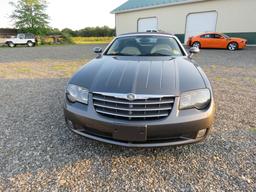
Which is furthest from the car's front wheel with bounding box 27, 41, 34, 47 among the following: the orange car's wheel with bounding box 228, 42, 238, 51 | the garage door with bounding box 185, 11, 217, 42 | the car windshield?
the car windshield

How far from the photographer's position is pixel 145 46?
359 centimetres

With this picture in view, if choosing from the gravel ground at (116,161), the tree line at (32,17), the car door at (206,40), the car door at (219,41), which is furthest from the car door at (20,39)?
the gravel ground at (116,161)

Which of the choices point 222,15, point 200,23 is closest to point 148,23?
point 200,23

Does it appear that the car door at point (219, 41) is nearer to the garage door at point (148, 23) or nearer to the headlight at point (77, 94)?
the garage door at point (148, 23)

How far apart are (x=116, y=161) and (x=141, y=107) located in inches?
28.4

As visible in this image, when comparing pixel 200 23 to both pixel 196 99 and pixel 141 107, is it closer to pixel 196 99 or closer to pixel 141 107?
pixel 196 99

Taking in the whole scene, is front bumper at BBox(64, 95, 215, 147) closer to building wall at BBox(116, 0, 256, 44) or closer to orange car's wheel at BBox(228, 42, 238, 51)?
orange car's wheel at BBox(228, 42, 238, 51)

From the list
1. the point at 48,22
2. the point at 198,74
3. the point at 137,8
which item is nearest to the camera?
the point at 198,74

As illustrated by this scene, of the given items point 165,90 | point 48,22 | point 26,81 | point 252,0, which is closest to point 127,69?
point 165,90

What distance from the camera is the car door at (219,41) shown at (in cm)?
1331

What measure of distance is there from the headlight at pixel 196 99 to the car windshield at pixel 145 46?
134cm

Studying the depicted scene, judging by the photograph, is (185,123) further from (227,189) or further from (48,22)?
(48,22)

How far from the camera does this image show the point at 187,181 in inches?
74.8

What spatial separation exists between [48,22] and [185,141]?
36.6 meters
